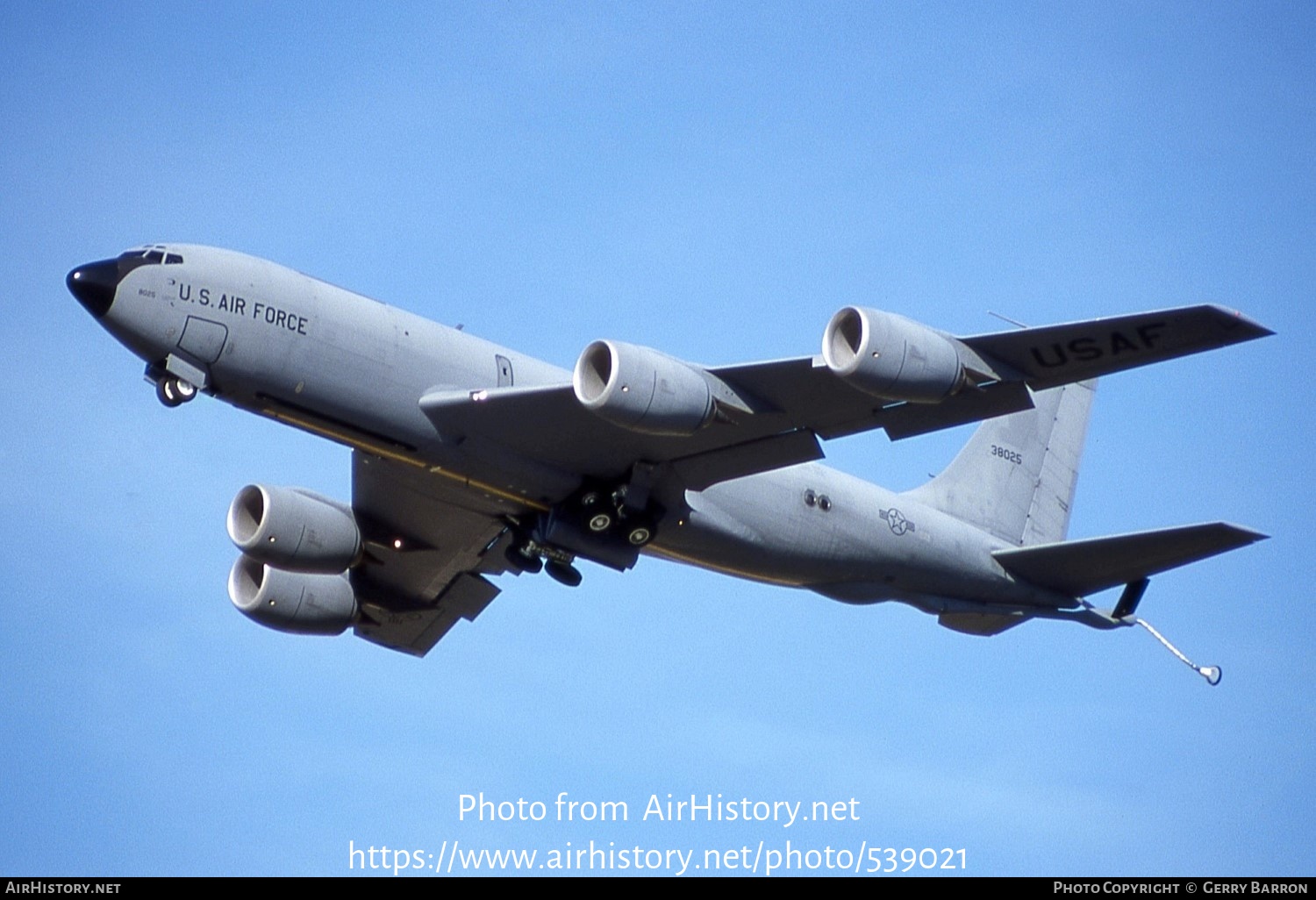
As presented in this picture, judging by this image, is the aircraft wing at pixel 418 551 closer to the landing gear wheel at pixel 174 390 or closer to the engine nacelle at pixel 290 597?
the engine nacelle at pixel 290 597

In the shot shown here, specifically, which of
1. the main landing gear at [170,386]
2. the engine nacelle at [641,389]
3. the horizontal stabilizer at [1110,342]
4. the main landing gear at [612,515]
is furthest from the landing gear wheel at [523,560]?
the horizontal stabilizer at [1110,342]

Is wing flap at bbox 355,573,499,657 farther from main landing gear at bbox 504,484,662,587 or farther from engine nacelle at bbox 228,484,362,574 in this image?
main landing gear at bbox 504,484,662,587

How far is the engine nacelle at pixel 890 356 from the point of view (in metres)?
26.7

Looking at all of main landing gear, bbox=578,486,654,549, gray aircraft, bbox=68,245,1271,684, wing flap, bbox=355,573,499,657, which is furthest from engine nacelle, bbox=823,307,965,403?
wing flap, bbox=355,573,499,657

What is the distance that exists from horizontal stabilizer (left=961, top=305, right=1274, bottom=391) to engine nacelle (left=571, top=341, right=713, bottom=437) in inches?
167

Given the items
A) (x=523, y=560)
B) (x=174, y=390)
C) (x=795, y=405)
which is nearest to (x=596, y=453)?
(x=523, y=560)

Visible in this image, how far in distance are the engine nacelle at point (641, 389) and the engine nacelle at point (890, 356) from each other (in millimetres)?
2259

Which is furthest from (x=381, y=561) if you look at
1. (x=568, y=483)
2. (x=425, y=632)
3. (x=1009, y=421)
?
(x=1009, y=421)

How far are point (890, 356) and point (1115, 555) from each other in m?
8.81

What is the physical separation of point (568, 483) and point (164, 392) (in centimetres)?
693

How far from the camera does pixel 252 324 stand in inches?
1115

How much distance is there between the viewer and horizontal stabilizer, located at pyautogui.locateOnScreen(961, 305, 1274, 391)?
26.3 meters

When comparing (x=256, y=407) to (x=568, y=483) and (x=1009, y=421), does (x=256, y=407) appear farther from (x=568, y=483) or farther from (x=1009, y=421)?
(x=1009, y=421)

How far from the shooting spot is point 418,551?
34.8 meters
